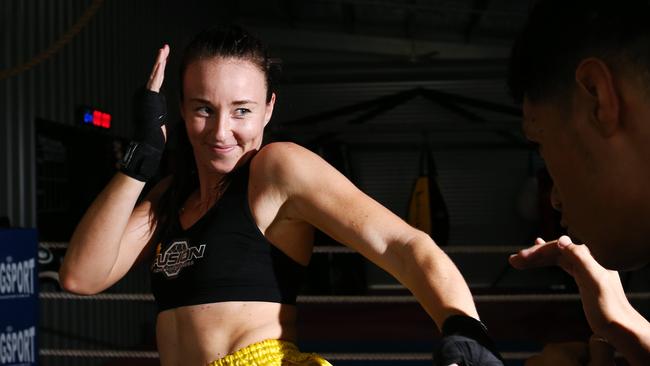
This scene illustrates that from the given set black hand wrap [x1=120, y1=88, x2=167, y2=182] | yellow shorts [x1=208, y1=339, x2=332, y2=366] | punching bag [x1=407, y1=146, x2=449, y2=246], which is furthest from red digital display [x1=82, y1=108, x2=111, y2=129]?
punching bag [x1=407, y1=146, x2=449, y2=246]

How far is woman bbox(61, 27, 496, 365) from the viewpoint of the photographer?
3.89ft

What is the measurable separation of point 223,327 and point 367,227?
A: 330 mm

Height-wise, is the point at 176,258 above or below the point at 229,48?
below

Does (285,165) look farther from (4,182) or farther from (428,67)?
(428,67)

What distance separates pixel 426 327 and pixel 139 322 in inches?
97.1

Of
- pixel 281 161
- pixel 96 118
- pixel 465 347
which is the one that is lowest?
pixel 465 347

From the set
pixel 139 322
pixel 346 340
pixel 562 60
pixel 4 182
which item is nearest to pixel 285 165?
pixel 562 60

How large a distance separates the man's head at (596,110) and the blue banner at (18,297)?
88.9 inches

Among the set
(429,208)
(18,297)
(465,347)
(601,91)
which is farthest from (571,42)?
(429,208)

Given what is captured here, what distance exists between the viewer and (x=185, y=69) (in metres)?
1.34

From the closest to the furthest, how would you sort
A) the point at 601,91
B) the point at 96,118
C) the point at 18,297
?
the point at 601,91 → the point at 18,297 → the point at 96,118

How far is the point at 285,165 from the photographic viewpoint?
1.22m

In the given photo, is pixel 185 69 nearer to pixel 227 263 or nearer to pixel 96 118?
pixel 227 263

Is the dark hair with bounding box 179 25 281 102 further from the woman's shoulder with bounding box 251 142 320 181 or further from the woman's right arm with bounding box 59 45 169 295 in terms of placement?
the woman's shoulder with bounding box 251 142 320 181
